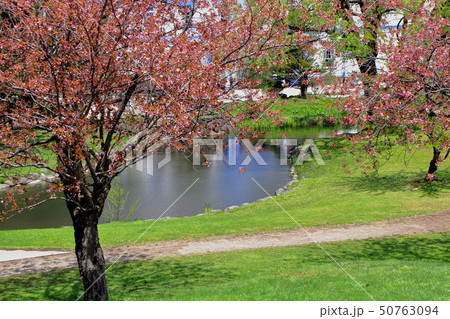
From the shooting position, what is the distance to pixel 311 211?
17.0 meters

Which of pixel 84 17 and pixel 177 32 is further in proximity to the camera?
pixel 177 32

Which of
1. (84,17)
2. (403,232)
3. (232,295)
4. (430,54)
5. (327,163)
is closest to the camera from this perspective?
(84,17)

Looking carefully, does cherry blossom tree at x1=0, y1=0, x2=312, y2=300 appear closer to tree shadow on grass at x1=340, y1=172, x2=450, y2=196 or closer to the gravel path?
the gravel path

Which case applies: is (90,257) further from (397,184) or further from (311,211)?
(397,184)

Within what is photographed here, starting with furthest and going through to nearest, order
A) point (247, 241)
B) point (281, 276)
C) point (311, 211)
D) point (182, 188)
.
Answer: point (182, 188) → point (311, 211) → point (247, 241) → point (281, 276)

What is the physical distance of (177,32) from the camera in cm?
886

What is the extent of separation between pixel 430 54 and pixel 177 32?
5125mm

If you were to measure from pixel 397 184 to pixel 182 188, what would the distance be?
10130 millimetres

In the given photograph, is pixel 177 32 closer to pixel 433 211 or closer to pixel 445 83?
pixel 445 83

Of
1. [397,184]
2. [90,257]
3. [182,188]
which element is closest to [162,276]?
[90,257]

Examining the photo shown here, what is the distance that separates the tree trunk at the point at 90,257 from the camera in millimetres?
8000

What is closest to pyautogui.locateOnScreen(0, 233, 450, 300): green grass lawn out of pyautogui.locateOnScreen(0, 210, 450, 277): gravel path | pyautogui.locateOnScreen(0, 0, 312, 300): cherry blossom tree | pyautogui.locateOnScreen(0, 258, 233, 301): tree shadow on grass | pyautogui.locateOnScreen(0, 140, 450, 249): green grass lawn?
pyautogui.locateOnScreen(0, 258, 233, 301): tree shadow on grass

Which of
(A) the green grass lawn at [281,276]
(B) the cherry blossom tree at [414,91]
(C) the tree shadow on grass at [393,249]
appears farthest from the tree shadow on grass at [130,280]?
(B) the cherry blossom tree at [414,91]

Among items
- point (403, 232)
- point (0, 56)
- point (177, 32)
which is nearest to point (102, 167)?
point (0, 56)
